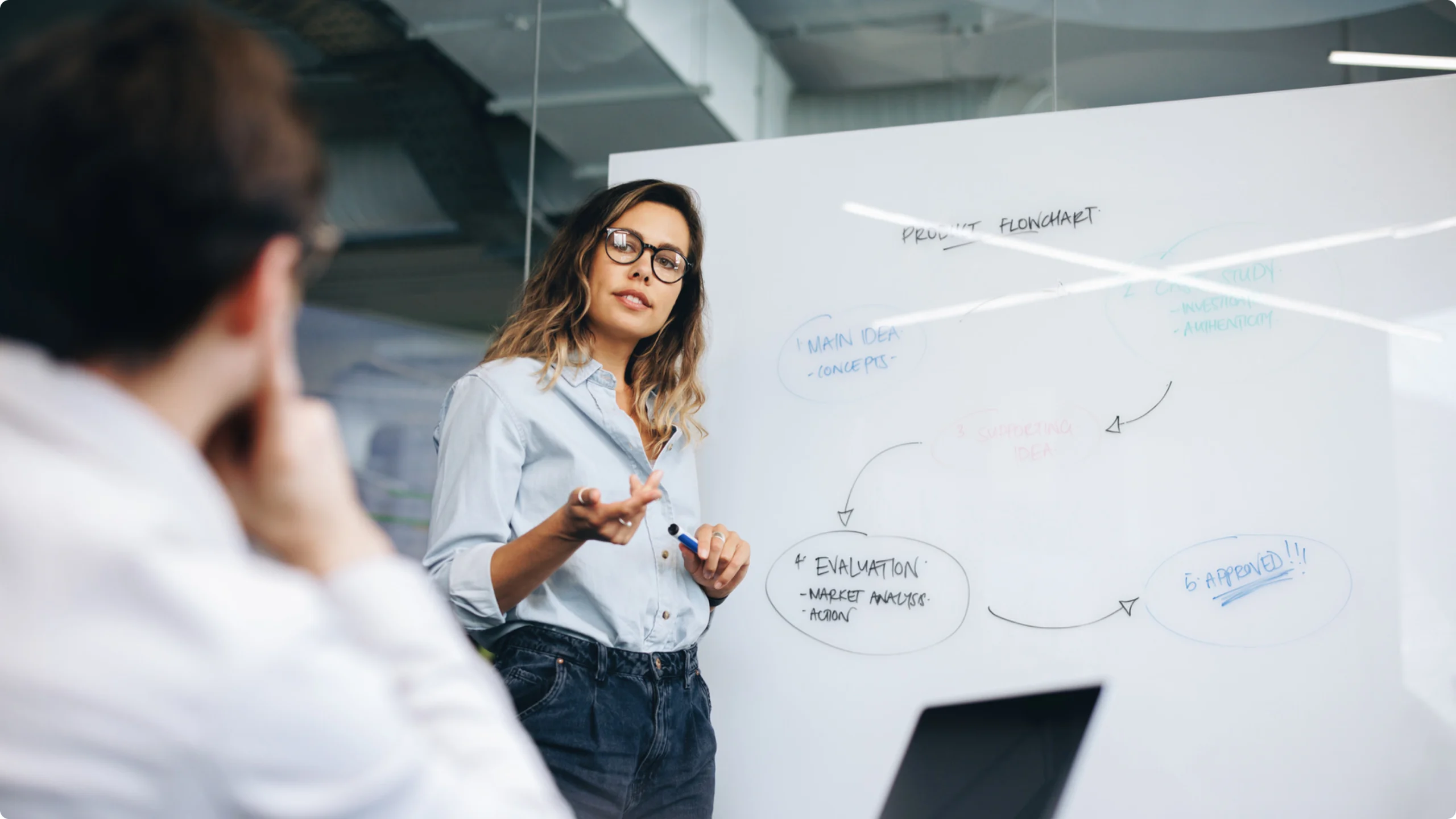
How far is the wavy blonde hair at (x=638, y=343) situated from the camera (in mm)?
1694

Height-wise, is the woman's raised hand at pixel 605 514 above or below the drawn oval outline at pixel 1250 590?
above

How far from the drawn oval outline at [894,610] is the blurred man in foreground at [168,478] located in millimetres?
1358

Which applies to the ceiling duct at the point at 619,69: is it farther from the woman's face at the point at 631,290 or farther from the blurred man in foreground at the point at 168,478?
the blurred man in foreground at the point at 168,478

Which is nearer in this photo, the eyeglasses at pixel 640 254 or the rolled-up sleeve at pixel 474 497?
the rolled-up sleeve at pixel 474 497

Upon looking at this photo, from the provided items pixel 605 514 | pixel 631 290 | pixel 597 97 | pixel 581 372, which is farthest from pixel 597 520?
pixel 597 97

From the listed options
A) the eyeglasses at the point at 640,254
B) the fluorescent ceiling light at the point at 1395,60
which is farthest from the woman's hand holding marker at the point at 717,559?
the fluorescent ceiling light at the point at 1395,60

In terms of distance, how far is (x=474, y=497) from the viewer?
146 cm

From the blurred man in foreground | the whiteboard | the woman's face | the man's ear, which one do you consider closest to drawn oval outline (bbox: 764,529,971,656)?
the whiteboard

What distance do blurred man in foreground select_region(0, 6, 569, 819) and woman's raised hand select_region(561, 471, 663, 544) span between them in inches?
25.4

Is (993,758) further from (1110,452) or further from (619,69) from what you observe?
(619,69)

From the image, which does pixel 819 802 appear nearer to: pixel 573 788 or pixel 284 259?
pixel 573 788

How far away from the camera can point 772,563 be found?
1.94 metres

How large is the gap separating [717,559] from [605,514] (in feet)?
1.29

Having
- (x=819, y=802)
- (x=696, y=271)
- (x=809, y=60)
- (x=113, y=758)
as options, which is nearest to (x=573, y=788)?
(x=819, y=802)
